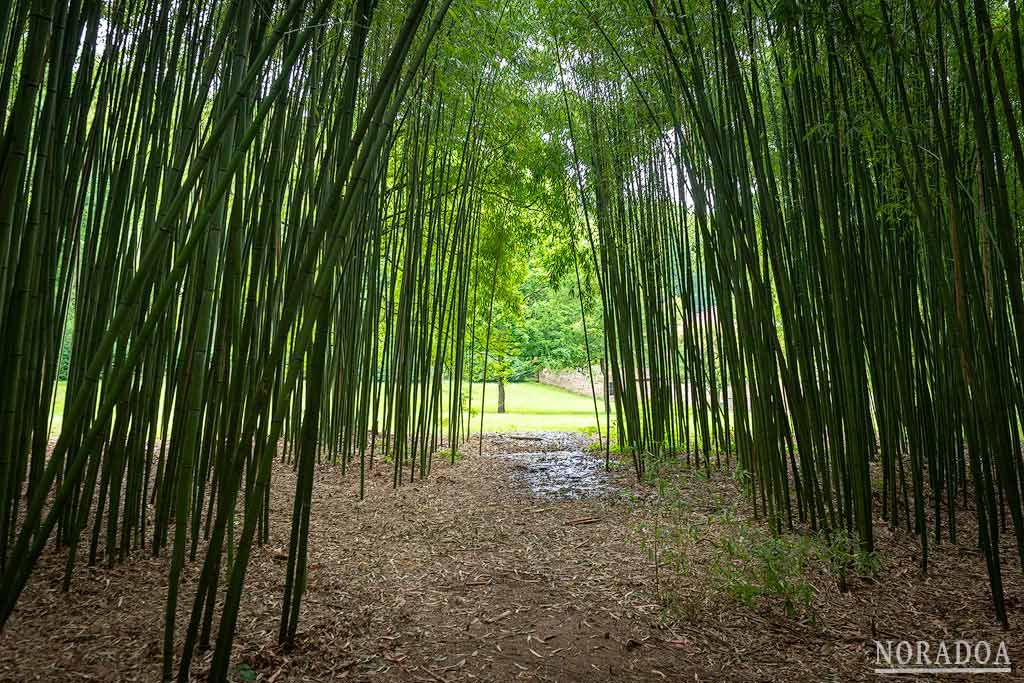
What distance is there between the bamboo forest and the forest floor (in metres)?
0.01

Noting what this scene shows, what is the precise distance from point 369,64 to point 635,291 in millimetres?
2257

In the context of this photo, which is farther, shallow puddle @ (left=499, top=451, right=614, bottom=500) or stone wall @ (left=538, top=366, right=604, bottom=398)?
stone wall @ (left=538, top=366, right=604, bottom=398)

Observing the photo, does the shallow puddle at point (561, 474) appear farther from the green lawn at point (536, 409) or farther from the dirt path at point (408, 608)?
the green lawn at point (536, 409)

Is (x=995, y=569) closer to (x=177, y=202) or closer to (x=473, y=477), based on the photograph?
(x=177, y=202)

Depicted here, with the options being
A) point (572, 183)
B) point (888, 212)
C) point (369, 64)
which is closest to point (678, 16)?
point (888, 212)

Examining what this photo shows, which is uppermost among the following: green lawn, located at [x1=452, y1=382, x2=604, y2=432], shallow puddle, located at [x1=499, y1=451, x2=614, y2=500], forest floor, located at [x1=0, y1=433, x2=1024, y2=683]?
green lawn, located at [x1=452, y1=382, x2=604, y2=432]

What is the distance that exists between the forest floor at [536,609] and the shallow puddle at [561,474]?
2.91ft

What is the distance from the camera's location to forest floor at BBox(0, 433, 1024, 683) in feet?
4.87

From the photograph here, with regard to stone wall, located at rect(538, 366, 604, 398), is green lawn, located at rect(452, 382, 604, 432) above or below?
below

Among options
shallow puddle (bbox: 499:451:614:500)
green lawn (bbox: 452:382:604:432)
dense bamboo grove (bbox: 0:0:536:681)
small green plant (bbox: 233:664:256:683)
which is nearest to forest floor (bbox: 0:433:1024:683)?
small green plant (bbox: 233:664:256:683)

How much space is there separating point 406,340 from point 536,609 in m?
2.12

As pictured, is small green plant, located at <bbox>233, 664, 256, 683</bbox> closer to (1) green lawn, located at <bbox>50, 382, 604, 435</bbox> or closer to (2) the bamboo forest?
(2) the bamboo forest

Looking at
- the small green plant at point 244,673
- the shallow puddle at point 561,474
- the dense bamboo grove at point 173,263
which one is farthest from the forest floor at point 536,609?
the shallow puddle at point 561,474

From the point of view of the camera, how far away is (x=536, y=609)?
1896 mm
